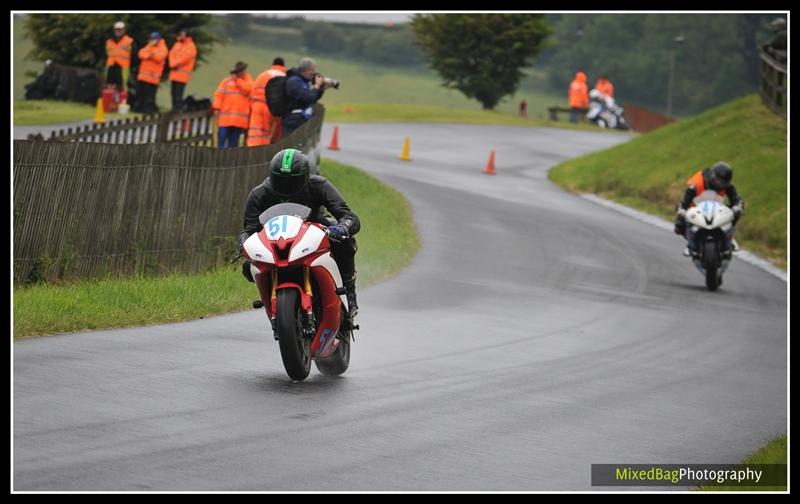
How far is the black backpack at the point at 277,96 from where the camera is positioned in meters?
21.6

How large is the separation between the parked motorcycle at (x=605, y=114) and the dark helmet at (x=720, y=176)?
41.4 metres

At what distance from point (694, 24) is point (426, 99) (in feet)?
113

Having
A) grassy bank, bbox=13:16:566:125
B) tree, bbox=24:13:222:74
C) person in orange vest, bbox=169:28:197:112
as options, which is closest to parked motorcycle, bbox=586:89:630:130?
grassy bank, bbox=13:16:566:125

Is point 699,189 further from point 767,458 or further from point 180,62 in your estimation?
point 180,62

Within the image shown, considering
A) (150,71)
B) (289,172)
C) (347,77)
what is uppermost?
(289,172)

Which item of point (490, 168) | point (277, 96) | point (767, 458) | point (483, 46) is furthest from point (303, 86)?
point (483, 46)

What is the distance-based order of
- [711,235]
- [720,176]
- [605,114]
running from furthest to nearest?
[605,114]
[711,235]
[720,176]

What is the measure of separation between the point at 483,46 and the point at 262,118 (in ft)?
139

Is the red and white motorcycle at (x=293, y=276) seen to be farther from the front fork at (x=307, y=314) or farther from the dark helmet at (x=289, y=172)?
the dark helmet at (x=289, y=172)

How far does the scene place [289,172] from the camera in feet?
34.1

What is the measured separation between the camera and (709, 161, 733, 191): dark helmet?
2038 cm

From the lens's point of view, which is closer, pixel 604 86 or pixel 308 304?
pixel 308 304

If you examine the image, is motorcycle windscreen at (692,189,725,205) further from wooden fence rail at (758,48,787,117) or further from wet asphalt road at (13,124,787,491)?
wooden fence rail at (758,48,787,117)

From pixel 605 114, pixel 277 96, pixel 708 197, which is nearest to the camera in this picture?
pixel 708 197
